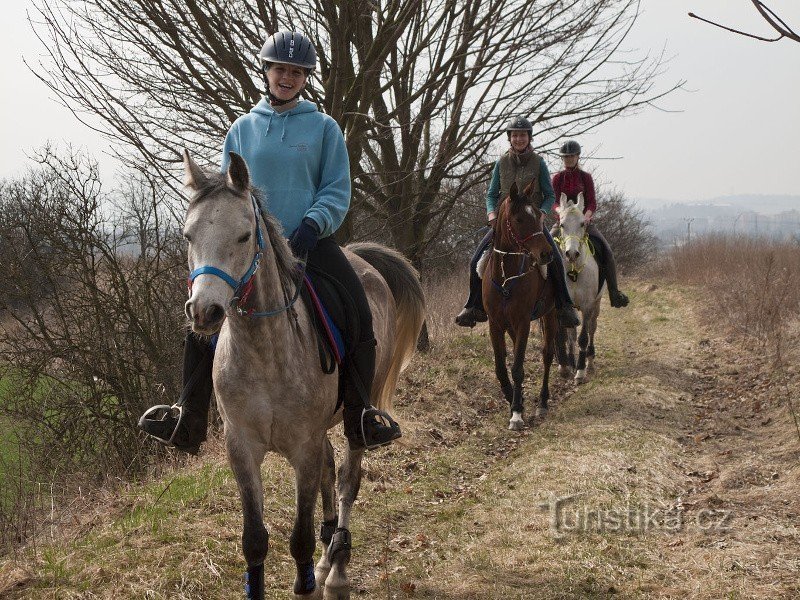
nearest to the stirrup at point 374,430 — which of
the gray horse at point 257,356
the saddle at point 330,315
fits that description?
the gray horse at point 257,356

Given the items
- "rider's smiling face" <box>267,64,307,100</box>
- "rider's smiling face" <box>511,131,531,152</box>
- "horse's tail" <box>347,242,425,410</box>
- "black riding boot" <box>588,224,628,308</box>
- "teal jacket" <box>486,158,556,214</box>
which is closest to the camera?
"rider's smiling face" <box>267,64,307,100</box>

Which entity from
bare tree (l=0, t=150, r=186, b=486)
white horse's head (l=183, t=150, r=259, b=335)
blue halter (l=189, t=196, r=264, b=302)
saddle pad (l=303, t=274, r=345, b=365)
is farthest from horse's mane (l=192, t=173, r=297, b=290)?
bare tree (l=0, t=150, r=186, b=486)

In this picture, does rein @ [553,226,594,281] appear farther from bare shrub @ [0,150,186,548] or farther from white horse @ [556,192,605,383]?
bare shrub @ [0,150,186,548]

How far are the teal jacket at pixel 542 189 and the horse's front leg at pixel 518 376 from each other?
1.52 metres

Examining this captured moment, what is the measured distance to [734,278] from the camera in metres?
21.4

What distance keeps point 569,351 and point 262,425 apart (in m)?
9.67

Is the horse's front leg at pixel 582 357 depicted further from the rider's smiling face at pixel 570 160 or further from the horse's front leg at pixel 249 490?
the horse's front leg at pixel 249 490

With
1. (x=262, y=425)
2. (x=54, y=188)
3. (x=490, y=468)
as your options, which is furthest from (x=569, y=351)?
(x=262, y=425)

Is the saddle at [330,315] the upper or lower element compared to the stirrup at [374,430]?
upper

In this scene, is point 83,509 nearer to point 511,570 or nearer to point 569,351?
point 511,570

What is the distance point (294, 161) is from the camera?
424 cm

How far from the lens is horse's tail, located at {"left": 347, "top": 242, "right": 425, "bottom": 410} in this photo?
19.8 ft

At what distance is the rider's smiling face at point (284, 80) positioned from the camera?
4.28 meters

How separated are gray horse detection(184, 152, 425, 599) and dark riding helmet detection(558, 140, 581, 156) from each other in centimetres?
836
